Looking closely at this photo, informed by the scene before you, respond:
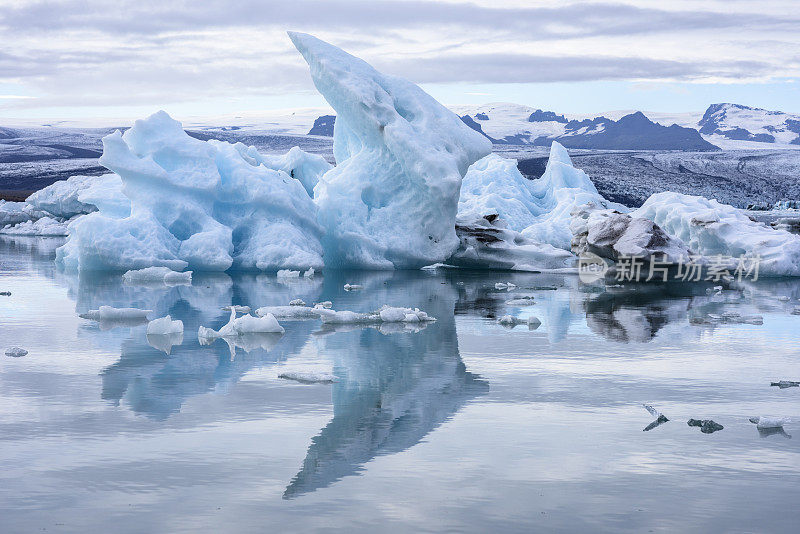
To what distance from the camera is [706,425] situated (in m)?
4.77

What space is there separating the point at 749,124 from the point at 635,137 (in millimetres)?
18137

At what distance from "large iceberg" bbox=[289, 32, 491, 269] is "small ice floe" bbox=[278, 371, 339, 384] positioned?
10353mm

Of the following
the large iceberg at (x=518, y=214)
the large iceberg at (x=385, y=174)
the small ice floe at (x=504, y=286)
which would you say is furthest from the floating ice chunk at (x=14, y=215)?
the small ice floe at (x=504, y=286)

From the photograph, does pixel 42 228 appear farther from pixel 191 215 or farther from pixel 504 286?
pixel 504 286

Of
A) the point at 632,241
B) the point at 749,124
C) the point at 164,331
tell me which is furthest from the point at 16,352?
the point at 749,124

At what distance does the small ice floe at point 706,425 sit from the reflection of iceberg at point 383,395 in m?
1.21

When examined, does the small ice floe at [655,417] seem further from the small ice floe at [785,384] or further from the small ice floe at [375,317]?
the small ice floe at [375,317]

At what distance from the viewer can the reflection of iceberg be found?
13.5 ft

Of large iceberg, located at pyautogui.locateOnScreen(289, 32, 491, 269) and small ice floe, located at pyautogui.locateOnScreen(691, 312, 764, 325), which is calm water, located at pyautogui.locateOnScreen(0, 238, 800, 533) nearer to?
small ice floe, located at pyautogui.locateOnScreen(691, 312, 764, 325)

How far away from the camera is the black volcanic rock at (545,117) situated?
148825mm

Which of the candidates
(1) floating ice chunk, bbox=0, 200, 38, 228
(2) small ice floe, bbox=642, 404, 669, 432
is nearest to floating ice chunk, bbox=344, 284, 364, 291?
(2) small ice floe, bbox=642, 404, 669, 432

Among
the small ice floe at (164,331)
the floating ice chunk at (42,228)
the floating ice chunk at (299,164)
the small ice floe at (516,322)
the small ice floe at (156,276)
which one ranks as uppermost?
the floating ice chunk at (299,164)

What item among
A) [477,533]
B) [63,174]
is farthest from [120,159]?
[63,174]

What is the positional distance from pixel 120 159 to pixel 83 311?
240 inches
